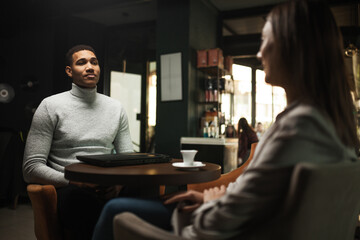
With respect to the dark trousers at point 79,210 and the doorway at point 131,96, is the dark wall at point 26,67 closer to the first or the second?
the doorway at point 131,96

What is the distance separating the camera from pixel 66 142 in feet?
5.89

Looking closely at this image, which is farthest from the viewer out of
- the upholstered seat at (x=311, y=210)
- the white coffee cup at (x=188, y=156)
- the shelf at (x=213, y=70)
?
the shelf at (x=213, y=70)

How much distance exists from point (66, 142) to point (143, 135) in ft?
14.8

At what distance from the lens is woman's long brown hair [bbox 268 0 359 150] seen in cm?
81

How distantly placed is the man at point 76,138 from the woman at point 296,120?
82 cm

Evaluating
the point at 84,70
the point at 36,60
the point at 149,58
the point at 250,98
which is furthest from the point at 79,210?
the point at 250,98

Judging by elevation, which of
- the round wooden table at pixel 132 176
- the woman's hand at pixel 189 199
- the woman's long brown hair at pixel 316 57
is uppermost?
the woman's long brown hair at pixel 316 57

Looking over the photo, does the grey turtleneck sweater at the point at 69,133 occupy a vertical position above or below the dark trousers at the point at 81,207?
above

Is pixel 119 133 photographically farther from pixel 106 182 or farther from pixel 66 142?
pixel 106 182

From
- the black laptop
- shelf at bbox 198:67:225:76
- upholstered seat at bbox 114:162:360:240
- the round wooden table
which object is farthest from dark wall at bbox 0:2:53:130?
upholstered seat at bbox 114:162:360:240

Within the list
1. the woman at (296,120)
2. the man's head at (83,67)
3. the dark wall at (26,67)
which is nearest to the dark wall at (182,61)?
the dark wall at (26,67)

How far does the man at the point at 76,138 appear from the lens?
61.0 inches

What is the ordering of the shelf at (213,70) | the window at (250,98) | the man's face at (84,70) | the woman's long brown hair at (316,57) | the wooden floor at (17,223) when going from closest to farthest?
1. the woman's long brown hair at (316,57)
2. the man's face at (84,70)
3. the wooden floor at (17,223)
4. the shelf at (213,70)
5. the window at (250,98)

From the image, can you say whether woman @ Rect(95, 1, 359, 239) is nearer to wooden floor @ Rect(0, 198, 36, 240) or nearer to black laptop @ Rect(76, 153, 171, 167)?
black laptop @ Rect(76, 153, 171, 167)
